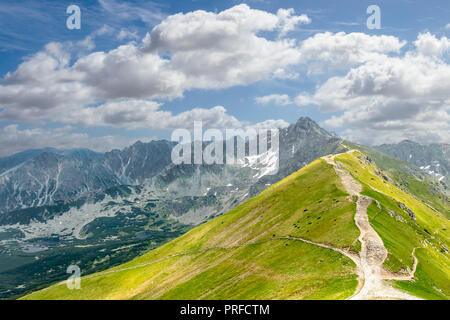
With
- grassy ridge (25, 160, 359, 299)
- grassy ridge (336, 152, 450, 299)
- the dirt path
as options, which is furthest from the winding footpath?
grassy ridge (25, 160, 359, 299)

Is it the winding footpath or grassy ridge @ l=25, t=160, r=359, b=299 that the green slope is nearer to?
grassy ridge @ l=25, t=160, r=359, b=299

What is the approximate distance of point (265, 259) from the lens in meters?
106

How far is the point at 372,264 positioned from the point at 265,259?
39542 mm

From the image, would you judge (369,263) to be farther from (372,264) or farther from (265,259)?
(265,259)

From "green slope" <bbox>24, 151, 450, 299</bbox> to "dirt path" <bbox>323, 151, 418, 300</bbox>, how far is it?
1790mm

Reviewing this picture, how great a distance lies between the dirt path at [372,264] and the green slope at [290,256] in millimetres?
1790

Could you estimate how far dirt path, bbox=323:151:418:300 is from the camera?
5797 cm

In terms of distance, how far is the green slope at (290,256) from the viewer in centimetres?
7619

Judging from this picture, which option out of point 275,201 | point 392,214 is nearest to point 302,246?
point 392,214

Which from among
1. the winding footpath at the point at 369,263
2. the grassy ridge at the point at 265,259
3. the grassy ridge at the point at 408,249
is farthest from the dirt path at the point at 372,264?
the grassy ridge at the point at 265,259

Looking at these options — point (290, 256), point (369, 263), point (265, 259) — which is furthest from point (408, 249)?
point (265, 259)

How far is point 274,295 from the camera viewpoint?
247 feet

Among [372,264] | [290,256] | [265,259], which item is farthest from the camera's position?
[265,259]

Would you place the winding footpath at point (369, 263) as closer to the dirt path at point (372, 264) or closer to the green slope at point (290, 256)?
the dirt path at point (372, 264)
